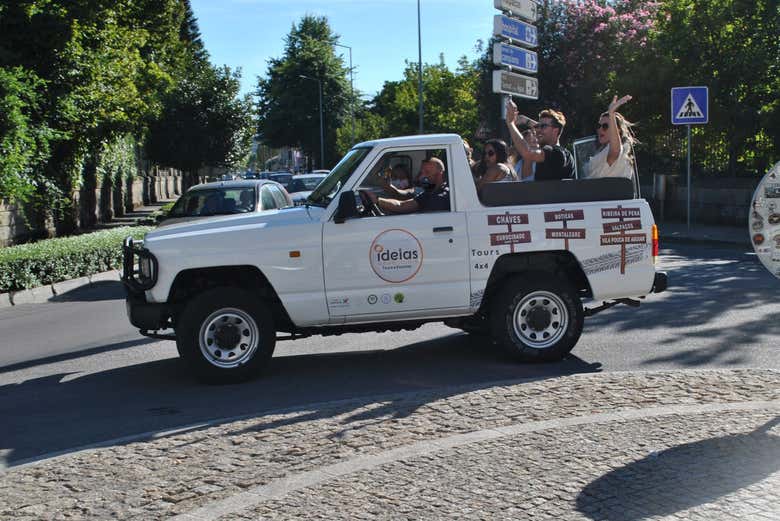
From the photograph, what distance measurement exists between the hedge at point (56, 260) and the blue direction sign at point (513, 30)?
7.89m

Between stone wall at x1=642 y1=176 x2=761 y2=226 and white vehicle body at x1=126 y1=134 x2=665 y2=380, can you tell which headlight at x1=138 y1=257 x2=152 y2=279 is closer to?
white vehicle body at x1=126 y1=134 x2=665 y2=380

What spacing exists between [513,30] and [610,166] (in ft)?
18.6

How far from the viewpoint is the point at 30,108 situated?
62.1ft

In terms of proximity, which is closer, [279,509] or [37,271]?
[279,509]

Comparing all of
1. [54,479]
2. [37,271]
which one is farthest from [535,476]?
[37,271]

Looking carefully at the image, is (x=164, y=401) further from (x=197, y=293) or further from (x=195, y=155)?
(x=195, y=155)

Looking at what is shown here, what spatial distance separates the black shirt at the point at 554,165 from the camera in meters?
8.52

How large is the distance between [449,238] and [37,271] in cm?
926

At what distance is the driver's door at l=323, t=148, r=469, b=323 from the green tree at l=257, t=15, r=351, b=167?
7072 centimetres

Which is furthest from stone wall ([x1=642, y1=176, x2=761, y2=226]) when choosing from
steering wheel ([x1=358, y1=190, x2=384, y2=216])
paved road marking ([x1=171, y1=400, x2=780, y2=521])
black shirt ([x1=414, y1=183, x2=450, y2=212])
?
paved road marking ([x1=171, y1=400, x2=780, y2=521])

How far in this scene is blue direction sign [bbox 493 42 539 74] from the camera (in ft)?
43.4

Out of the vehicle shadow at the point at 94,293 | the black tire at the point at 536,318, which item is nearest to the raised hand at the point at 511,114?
the black tire at the point at 536,318

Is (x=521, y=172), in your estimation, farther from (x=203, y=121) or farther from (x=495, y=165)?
(x=203, y=121)

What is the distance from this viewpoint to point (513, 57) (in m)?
13.6
